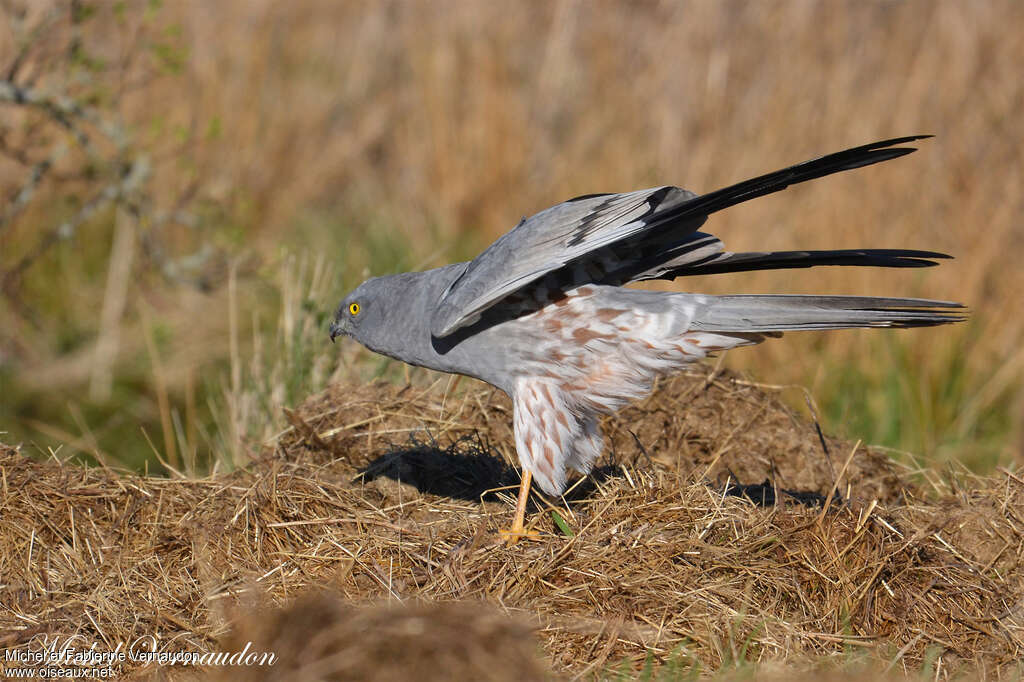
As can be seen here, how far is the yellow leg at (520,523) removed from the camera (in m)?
3.65

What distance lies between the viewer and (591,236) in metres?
3.58

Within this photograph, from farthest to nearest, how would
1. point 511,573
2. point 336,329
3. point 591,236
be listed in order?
point 336,329, point 591,236, point 511,573

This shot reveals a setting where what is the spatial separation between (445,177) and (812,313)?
5.54 metres

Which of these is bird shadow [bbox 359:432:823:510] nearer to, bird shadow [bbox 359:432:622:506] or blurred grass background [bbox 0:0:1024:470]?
bird shadow [bbox 359:432:622:506]

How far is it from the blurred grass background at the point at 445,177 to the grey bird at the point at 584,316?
177 cm

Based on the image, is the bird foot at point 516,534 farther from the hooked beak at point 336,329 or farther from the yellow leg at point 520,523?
the hooked beak at point 336,329

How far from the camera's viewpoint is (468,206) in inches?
344

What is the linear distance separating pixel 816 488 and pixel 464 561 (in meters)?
1.91

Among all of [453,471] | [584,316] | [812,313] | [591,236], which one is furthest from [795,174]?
[453,471]

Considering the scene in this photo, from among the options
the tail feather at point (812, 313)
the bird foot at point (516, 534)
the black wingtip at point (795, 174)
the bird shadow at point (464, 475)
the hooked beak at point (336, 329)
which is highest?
the black wingtip at point (795, 174)

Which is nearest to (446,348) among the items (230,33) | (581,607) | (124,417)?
(581,607)

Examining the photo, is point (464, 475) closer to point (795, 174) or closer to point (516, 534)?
point (516, 534)

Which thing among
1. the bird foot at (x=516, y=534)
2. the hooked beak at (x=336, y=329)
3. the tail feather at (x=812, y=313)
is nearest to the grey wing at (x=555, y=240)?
the tail feather at (x=812, y=313)

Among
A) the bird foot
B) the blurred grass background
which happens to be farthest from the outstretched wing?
the blurred grass background
